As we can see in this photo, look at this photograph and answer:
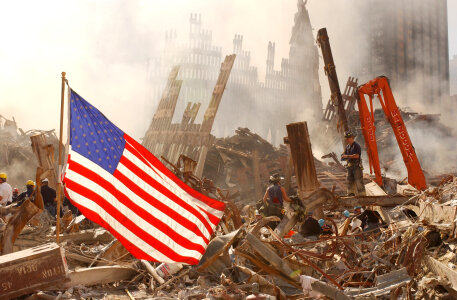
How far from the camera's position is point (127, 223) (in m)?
A: 5.67

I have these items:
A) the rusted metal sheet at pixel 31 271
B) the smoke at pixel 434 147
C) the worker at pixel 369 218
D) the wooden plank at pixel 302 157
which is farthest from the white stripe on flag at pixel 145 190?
the smoke at pixel 434 147

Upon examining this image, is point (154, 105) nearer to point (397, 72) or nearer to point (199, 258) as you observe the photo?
point (397, 72)

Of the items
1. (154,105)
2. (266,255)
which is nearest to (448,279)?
(266,255)

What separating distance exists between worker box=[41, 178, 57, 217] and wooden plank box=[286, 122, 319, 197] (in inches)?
242

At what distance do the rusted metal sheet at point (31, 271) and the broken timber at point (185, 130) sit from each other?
576 inches

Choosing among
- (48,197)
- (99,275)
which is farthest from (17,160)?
(99,275)

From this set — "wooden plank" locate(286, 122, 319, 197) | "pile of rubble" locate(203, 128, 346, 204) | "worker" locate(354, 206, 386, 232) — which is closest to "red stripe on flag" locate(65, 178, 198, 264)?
"wooden plank" locate(286, 122, 319, 197)

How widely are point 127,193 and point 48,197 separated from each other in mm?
6696

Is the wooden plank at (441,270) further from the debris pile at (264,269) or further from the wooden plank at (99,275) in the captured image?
the wooden plank at (99,275)

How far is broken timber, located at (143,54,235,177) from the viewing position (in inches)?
844

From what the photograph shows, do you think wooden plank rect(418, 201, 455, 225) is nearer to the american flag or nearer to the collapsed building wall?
the american flag

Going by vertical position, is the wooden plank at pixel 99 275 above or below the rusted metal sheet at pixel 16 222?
below

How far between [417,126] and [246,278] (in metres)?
23.4

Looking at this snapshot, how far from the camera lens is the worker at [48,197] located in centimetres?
1158
